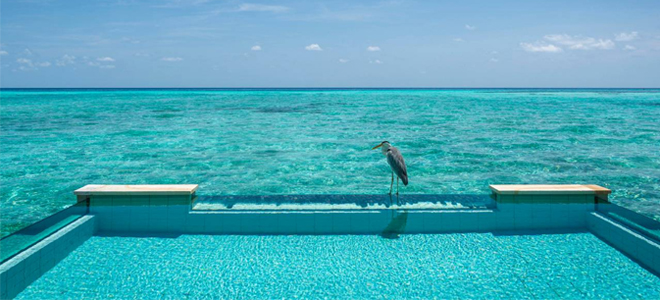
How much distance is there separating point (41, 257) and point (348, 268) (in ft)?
11.9

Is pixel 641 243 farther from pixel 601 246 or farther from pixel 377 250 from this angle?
pixel 377 250

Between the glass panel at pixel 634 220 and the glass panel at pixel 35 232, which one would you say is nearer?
the glass panel at pixel 35 232

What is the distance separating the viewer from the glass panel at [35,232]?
4.51 metres

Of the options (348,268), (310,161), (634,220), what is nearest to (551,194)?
(634,220)

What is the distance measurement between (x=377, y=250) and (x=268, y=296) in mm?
1734

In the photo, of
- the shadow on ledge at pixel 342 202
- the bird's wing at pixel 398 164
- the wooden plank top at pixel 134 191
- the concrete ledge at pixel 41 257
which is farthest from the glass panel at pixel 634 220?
the concrete ledge at pixel 41 257

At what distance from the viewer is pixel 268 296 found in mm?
4547

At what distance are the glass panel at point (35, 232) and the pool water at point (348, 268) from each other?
42 centimetres

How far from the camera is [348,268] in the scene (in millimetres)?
5203

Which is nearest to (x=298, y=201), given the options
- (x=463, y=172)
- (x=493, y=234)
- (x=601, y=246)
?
(x=493, y=234)

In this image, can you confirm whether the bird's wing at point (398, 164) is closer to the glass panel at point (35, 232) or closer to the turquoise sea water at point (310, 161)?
the turquoise sea water at point (310, 161)

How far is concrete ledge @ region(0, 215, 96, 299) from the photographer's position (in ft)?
14.2

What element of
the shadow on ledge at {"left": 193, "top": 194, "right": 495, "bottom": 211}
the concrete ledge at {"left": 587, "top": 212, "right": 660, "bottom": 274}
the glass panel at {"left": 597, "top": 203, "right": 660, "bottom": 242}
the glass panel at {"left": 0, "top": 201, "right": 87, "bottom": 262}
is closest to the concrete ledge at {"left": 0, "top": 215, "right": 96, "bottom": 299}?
the glass panel at {"left": 0, "top": 201, "right": 87, "bottom": 262}

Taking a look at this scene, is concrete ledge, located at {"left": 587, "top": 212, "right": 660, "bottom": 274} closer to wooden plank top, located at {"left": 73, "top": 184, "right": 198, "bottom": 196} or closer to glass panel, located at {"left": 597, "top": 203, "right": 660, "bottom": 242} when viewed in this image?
glass panel, located at {"left": 597, "top": 203, "right": 660, "bottom": 242}
